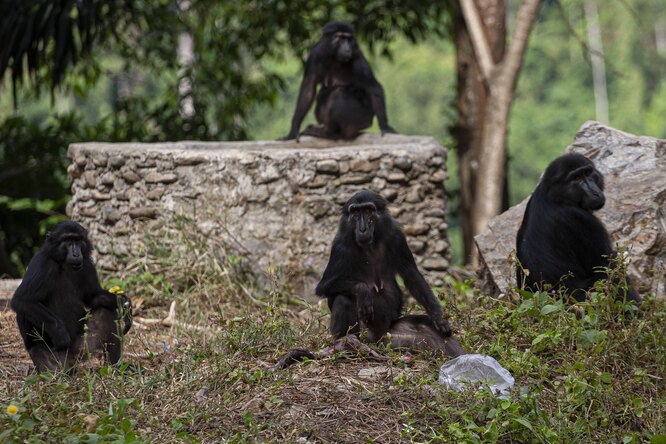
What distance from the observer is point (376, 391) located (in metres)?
5.65

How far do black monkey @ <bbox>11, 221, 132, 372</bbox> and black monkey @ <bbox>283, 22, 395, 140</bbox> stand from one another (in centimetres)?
457

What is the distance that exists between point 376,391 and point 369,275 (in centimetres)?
97

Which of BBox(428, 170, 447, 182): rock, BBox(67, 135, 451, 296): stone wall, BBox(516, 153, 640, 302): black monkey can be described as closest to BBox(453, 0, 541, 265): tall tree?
BBox(428, 170, 447, 182): rock

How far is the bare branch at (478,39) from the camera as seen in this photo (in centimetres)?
1238

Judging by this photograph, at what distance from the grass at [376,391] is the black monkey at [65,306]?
0.83 ft

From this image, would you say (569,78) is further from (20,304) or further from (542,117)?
(20,304)

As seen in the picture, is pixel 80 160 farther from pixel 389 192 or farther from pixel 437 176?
pixel 437 176

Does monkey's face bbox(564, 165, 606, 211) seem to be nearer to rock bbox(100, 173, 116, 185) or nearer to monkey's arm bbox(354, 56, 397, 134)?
monkey's arm bbox(354, 56, 397, 134)

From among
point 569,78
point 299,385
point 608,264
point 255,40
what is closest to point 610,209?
point 608,264

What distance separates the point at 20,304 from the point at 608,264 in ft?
12.1

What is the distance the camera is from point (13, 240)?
1465 cm

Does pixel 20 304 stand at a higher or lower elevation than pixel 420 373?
higher

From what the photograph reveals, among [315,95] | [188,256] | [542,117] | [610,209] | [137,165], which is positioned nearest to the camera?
[610,209]

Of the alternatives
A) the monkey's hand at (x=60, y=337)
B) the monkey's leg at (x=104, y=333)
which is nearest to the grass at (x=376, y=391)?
the monkey's leg at (x=104, y=333)
